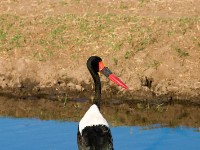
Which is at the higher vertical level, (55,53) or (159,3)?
(159,3)

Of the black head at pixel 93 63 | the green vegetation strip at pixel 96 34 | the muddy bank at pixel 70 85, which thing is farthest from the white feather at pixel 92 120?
the green vegetation strip at pixel 96 34

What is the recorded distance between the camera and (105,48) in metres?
20.0

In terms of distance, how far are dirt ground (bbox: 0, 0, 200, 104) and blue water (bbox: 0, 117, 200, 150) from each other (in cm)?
267

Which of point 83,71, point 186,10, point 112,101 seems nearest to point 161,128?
point 112,101

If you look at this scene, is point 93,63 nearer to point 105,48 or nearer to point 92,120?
point 92,120

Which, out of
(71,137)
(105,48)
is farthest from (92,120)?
(105,48)

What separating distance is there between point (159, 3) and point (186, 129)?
28.7 feet

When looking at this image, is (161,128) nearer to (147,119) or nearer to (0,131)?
(147,119)

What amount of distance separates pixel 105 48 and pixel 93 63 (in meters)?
7.20

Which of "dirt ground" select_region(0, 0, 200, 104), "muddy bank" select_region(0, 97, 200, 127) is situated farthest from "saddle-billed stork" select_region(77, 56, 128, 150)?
"dirt ground" select_region(0, 0, 200, 104)

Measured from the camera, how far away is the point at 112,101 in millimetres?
17672

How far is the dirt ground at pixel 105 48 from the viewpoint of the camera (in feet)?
59.7

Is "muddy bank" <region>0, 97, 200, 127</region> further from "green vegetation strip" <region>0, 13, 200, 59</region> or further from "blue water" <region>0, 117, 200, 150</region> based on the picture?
"green vegetation strip" <region>0, 13, 200, 59</region>

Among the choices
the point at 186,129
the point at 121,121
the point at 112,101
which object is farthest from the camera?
the point at 112,101
